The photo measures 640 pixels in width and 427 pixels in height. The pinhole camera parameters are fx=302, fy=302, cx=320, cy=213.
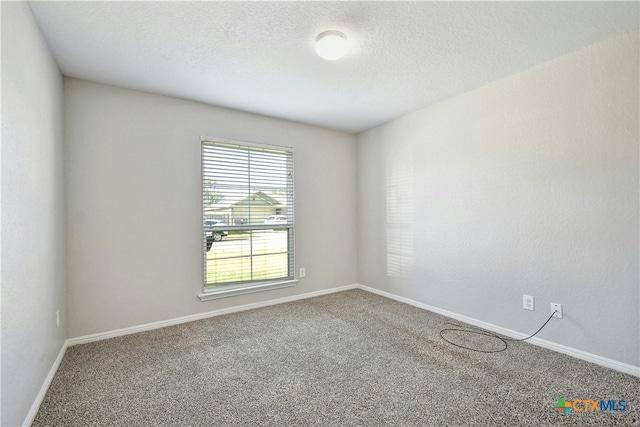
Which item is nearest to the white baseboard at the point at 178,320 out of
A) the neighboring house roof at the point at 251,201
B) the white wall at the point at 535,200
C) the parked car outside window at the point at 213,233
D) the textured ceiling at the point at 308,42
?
the parked car outside window at the point at 213,233

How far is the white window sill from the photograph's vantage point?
3.31 metres

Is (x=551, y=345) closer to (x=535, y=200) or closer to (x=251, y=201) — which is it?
(x=535, y=200)

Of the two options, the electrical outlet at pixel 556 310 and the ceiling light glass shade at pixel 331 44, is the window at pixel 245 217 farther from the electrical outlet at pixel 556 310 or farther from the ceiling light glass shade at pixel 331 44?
the electrical outlet at pixel 556 310

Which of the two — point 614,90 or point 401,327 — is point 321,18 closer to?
point 614,90

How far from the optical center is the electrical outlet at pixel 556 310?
2.41 meters

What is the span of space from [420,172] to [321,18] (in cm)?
218

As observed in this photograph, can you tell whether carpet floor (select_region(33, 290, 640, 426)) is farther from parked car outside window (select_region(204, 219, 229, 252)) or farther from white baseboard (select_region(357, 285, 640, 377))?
parked car outside window (select_region(204, 219, 229, 252))

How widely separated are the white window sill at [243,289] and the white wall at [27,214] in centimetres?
126

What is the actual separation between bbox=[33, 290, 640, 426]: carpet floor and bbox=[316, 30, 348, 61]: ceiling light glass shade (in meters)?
2.25

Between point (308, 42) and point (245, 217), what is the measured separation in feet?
6.80

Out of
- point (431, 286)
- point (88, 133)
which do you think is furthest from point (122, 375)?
point (431, 286)

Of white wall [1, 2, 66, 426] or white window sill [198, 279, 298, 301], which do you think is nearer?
white wall [1, 2, 66, 426]

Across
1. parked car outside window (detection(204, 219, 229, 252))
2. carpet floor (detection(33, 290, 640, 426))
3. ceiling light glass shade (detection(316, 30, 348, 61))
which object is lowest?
carpet floor (detection(33, 290, 640, 426))

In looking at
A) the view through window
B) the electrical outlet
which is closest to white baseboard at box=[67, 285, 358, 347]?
the view through window
